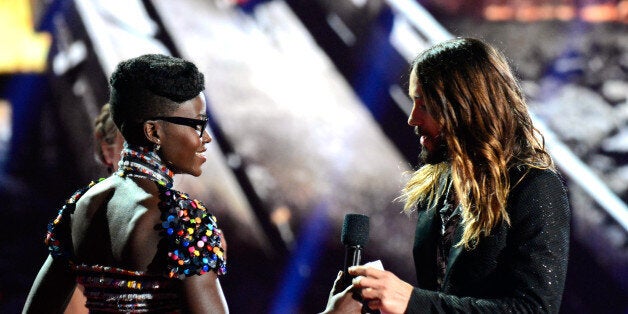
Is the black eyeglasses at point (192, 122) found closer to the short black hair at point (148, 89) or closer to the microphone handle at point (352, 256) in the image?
the short black hair at point (148, 89)

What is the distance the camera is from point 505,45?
3.90 metres

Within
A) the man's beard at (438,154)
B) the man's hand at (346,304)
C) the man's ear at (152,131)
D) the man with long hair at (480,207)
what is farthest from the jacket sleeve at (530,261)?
→ the man's ear at (152,131)

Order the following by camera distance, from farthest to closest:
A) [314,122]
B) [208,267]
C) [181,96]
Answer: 1. [314,122]
2. [181,96]
3. [208,267]

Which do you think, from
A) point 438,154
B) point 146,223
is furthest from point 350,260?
point 146,223

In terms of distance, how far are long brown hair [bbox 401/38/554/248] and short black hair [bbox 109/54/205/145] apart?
670 millimetres

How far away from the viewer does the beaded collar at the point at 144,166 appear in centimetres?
177

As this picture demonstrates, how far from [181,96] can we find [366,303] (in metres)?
0.76

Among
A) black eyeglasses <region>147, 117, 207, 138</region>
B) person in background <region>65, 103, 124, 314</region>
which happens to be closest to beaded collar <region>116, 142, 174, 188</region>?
black eyeglasses <region>147, 117, 207, 138</region>

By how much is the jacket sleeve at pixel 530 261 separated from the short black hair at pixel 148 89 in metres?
0.84

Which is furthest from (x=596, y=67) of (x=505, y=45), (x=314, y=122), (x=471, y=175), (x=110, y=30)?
(x=110, y=30)

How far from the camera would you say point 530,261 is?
1587 millimetres

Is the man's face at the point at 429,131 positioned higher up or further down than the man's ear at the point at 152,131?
higher up

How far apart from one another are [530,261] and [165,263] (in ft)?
3.01

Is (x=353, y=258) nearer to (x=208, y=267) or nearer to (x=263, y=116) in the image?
(x=208, y=267)
